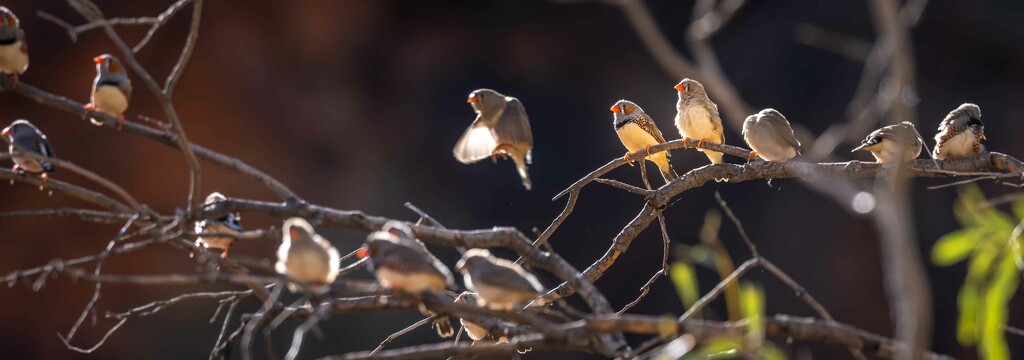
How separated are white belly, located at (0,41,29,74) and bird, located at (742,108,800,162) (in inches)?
159

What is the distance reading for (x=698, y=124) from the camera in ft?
20.8

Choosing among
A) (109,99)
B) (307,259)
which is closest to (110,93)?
(109,99)

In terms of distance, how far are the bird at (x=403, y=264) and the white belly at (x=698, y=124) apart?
2801 mm

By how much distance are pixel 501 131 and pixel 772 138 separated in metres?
1.53

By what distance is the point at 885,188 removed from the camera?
2.02 m

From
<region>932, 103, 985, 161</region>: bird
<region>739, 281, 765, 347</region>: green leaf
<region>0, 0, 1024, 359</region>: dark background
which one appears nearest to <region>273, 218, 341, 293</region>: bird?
<region>739, 281, 765, 347</region>: green leaf

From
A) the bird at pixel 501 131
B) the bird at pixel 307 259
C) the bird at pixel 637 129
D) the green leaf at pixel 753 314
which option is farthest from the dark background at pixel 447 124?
the green leaf at pixel 753 314

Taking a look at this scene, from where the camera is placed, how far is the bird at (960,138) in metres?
5.29

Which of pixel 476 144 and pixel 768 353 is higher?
pixel 476 144

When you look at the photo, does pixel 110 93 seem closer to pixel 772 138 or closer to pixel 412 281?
pixel 412 281

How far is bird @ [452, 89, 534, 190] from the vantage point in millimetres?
5770

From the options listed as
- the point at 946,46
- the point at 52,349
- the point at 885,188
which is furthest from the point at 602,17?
the point at 885,188

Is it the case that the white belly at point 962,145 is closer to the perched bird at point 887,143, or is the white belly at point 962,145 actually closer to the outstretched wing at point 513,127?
the perched bird at point 887,143

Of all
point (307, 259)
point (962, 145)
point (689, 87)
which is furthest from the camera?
point (689, 87)
